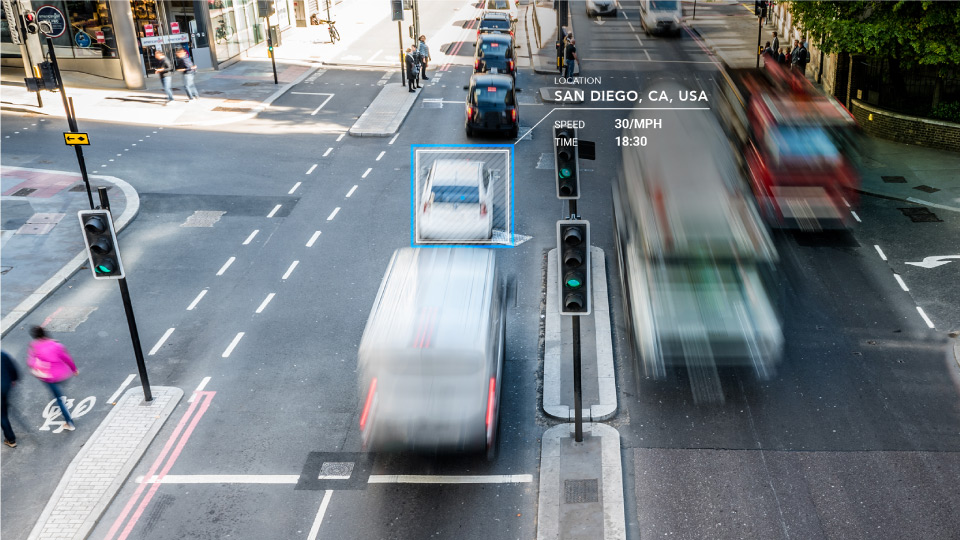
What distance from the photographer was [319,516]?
425 inches

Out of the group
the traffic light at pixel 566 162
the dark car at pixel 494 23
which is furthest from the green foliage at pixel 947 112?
the dark car at pixel 494 23

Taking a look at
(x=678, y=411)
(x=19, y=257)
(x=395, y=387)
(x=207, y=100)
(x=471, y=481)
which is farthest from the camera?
(x=207, y=100)

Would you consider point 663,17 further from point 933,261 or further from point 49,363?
point 49,363

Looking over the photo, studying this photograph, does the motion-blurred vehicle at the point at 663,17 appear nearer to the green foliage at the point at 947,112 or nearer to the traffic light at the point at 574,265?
the green foliage at the point at 947,112

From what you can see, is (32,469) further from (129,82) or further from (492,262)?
(129,82)

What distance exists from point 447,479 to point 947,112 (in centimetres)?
2078

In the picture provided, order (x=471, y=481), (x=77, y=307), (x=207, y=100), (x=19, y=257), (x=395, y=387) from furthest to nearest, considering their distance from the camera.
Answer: (x=207, y=100)
(x=19, y=257)
(x=77, y=307)
(x=471, y=481)
(x=395, y=387)

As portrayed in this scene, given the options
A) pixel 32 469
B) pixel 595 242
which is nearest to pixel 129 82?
pixel 595 242

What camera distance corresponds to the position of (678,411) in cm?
1276

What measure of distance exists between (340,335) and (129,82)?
22.7 meters

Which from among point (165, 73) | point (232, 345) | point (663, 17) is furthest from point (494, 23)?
point (232, 345)

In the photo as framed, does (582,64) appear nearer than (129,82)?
No

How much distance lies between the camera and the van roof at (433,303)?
35.5 ft

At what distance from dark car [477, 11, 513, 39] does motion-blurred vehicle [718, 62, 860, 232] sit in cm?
1790
